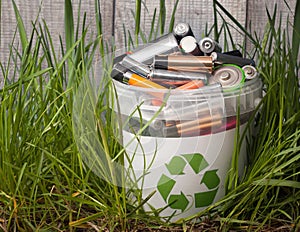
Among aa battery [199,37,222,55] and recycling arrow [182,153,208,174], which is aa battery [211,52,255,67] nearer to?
aa battery [199,37,222,55]

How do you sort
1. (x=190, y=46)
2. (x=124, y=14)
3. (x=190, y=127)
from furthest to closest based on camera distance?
(x=124, y=14), (x=190, y=46), (x=190, y=127)

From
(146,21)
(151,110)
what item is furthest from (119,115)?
(146,21)

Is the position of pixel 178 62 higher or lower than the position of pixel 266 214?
higher

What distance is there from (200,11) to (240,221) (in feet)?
1.88

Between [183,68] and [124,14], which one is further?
[124,14]

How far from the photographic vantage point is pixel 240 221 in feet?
2.45

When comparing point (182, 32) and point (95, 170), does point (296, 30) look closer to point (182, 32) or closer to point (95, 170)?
point (182, 32)

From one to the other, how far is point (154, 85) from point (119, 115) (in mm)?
57

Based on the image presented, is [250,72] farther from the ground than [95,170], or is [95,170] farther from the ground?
[250,72]

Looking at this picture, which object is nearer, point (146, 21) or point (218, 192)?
point (218, 192)

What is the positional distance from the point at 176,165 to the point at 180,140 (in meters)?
0.03

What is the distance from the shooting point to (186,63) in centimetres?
82

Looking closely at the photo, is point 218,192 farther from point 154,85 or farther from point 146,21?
point 146,21

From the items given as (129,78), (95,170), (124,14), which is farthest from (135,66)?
(124,14)
